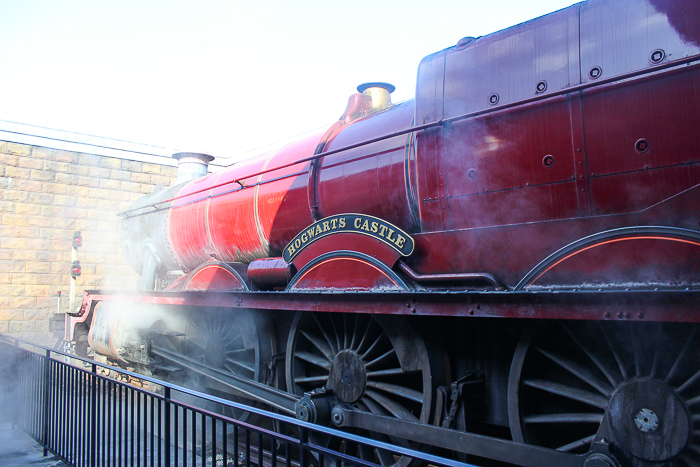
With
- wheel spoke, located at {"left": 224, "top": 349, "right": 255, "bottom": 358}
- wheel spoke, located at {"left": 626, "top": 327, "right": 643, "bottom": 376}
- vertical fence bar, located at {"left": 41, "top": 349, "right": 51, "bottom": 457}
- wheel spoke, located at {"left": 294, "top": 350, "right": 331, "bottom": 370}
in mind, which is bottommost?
vertical fence bar, located at {"left": 41, "top": 349, "right": 51, "bottom": 457}

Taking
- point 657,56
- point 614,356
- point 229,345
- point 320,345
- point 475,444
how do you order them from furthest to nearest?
point 229,345
point 320,345
point 475,444
point 614,356
point 657,56

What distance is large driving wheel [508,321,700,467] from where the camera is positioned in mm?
2164

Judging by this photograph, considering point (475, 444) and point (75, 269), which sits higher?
point (75, 269)

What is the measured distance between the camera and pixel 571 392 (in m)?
2.55

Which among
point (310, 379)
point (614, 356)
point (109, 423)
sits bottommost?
point (109, 423)

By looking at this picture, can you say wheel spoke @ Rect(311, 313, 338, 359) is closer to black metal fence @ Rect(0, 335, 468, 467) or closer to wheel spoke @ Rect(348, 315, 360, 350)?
wheel spoke @ Rect(348, 315, 360, 350)

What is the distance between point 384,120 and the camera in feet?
13.4

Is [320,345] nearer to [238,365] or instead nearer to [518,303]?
[238,365]

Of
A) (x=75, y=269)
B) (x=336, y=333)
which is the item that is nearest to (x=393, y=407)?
(x=336, y=333)

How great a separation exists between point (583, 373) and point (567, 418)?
0.27m

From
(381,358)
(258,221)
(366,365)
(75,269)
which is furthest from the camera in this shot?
(75,269)

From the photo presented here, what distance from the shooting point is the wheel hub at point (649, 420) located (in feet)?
7.04

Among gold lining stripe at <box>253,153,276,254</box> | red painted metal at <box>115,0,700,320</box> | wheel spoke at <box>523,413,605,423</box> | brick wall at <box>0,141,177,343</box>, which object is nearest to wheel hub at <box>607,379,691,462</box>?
wheel spoke at <box>523,413,605,423</box>

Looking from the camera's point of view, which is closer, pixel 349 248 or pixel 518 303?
pixel 518 303
